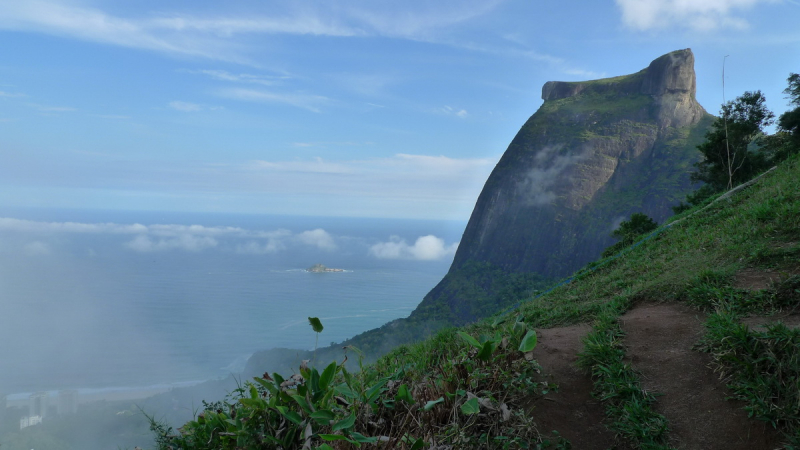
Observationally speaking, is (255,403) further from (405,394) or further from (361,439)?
(405,394)

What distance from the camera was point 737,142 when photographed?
2167 centimetres

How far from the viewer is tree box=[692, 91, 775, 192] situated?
800 inches

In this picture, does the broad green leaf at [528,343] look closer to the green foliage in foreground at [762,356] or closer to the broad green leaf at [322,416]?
the green foliage in foreground at [762,356]

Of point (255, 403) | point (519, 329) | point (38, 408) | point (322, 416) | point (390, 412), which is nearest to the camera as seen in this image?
point (322, 416)

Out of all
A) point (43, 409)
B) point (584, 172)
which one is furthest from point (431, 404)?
point (584, 172)

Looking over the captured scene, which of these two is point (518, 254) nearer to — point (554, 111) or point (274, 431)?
point (554, 111)

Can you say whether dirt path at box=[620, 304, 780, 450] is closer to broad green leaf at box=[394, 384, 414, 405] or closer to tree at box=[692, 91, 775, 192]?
broad green leaf at box=[394, 384, 414, 405]

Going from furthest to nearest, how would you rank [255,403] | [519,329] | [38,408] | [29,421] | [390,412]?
[38,408] → [29,421] → [519,329] → [390,412] → [255,403]

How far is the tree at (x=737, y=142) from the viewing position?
66.7 ft

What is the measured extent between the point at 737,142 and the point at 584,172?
181ft

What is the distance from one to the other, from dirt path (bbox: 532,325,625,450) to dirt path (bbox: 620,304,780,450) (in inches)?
14.2

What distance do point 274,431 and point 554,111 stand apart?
9226 cm

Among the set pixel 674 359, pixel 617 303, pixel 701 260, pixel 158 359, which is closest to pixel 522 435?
pixel 674 359

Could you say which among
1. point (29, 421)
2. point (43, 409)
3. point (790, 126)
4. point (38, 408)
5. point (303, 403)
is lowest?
point (43, 409)
